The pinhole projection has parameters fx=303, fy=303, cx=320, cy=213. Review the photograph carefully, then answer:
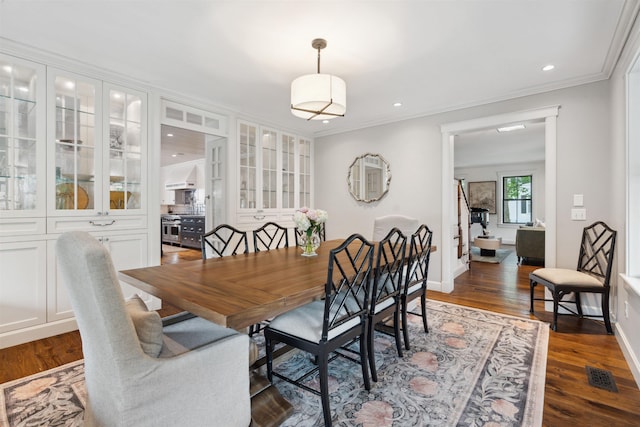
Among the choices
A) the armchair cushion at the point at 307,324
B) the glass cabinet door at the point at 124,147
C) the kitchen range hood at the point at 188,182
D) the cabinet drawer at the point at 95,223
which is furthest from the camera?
the kitchen range hood at the point at 188,182

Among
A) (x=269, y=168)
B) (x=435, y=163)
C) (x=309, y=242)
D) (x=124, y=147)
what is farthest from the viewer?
(x=269, y=168)

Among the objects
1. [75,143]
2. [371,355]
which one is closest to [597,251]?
[371,355]

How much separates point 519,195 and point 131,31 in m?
10.2

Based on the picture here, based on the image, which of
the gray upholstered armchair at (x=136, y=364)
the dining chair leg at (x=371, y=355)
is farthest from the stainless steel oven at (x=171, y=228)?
the gray upholstered armchair at (x=136, y=364)

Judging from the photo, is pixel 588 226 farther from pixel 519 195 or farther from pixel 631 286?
pixel 519 195

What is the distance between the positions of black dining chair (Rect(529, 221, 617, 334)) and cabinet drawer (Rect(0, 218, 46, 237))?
182 inches

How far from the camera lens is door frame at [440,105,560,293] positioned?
3.29 m

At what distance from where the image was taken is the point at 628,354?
2225 mm

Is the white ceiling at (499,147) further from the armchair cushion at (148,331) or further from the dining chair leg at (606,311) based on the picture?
the armchair cushion at (148,331)

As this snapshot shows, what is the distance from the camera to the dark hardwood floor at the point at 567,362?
5.52 feet

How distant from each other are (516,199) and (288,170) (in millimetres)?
7703

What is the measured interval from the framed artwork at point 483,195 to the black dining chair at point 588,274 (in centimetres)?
692

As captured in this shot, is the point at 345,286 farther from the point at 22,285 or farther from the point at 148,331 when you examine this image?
the point at 22,285

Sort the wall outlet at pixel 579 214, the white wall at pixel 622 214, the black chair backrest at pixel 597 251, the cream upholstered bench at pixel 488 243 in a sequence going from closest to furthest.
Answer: the white wall at pixel 622 214 < the black chair backrest at pixel 597 251 < the wall outlet at pixel 579 214 < the cream upholstered bench at pixel 488 243
